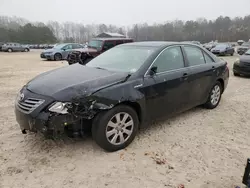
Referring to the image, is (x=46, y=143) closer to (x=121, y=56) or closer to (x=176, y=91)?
(x=121, y=56)

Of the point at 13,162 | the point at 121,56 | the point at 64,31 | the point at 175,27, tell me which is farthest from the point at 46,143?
the point at 64,31

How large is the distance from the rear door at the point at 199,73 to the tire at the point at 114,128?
154cm

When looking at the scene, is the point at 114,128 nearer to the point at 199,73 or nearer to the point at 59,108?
the point at 59,108

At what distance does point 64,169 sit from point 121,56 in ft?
7.06

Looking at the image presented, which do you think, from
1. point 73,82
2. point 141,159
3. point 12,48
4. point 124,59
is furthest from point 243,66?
point 12,48

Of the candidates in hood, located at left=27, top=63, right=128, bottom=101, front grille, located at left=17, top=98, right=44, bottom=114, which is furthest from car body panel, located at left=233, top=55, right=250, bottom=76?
front grille, located at left=17, top=98, right=44, bottom=114

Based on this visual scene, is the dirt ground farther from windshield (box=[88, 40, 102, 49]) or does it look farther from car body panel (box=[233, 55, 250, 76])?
windshield (box=[88, 40, 102, 49])

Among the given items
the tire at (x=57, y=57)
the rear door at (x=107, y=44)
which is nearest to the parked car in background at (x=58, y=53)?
the tire at (x=57, y=57)

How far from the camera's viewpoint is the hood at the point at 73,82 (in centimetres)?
281

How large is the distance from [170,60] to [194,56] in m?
0.84

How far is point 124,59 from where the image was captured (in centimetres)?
384

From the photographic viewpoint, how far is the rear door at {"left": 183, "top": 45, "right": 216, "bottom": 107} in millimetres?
4172

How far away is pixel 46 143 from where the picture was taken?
3.28 metres

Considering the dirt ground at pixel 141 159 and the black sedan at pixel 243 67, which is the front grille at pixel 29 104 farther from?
the black sedan at pixel 243 67
